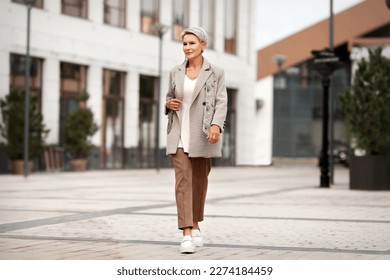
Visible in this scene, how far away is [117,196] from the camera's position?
57.1ft

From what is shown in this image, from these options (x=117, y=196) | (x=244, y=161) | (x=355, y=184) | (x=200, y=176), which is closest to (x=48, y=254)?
(x=200, y=176)

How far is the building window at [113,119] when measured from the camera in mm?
37000

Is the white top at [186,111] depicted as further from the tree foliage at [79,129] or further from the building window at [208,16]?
the building window at [208,16]

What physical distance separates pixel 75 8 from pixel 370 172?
1780 centimetres

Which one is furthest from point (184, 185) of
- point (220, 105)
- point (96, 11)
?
point (96, 11)

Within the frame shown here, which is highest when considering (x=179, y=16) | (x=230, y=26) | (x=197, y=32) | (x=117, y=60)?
(x=230, y=26)

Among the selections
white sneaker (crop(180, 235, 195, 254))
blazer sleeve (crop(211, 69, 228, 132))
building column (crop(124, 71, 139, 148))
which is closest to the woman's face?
blazer sleeve (crop(211, 69, 228, 132))

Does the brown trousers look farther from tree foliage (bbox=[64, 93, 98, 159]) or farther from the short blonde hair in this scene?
tree foliage (bbox=[64, 93, 98, 159])

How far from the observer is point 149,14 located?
4012cm

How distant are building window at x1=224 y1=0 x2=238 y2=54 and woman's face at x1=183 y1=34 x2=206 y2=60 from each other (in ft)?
125

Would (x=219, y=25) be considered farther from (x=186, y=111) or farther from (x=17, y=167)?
(x=186, y=111)

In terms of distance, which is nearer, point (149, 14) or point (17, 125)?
point (17, 125)

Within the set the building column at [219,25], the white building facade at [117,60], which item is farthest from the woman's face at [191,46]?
the building column at [219,25]

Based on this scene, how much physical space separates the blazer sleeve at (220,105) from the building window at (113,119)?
28.9 m
